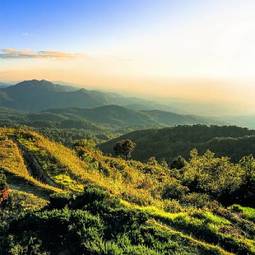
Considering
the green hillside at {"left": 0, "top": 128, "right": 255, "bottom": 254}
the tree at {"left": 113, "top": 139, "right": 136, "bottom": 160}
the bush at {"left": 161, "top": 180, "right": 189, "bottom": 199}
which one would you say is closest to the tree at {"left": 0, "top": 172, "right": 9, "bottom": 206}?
the green hillside at {"left": 0, "top": 128, "right": 255, "bottom": 254}

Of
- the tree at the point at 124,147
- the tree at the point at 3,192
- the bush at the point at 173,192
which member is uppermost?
the tree at the point at 3,192

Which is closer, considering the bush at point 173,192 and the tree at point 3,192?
the tree at point 3,192

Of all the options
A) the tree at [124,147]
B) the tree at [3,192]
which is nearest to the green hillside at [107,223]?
the tree at [3,192]

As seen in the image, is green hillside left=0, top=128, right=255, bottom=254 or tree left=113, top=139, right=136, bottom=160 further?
tree left=113, top=139, right=136, bottom=160

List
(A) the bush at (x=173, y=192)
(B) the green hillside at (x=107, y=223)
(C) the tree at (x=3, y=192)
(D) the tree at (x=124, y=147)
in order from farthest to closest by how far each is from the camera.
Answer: (D) the tree at (x=124, y=147) < (A) the bush at (x=173, y=192) < (C) the tree at (x=3, y=192) < (B) the green hillside at (x=107, y=223)

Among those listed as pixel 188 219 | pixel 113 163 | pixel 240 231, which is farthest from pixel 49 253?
pixel 113 163

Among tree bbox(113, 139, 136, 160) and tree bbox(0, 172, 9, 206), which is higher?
tree bbox(0, 172, 9, 206)

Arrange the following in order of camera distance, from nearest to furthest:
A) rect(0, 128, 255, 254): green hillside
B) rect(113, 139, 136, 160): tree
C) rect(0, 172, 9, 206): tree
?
1. rect(0, 128, 255, 254): green hillside
2. rect(0, 172, 9, 206): tree
3. rect(113, 139, 136, 160): tree

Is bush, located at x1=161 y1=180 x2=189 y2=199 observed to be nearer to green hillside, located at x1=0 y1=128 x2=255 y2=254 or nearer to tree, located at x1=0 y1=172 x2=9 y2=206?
green hillside, located at x1=0 y1=128 x2=255 y2=254

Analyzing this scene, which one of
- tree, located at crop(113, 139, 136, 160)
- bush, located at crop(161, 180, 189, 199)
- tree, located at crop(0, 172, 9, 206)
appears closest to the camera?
tree, located at crop(0, 172, 9, 206)

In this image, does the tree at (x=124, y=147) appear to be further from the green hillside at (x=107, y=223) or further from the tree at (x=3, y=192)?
the tree at (x=3, y=192)

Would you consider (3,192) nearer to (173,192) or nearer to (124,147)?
(173,192)

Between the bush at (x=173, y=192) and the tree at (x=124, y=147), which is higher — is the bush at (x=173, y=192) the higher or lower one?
the higher one

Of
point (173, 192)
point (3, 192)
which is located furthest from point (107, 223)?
point (173, 192)
